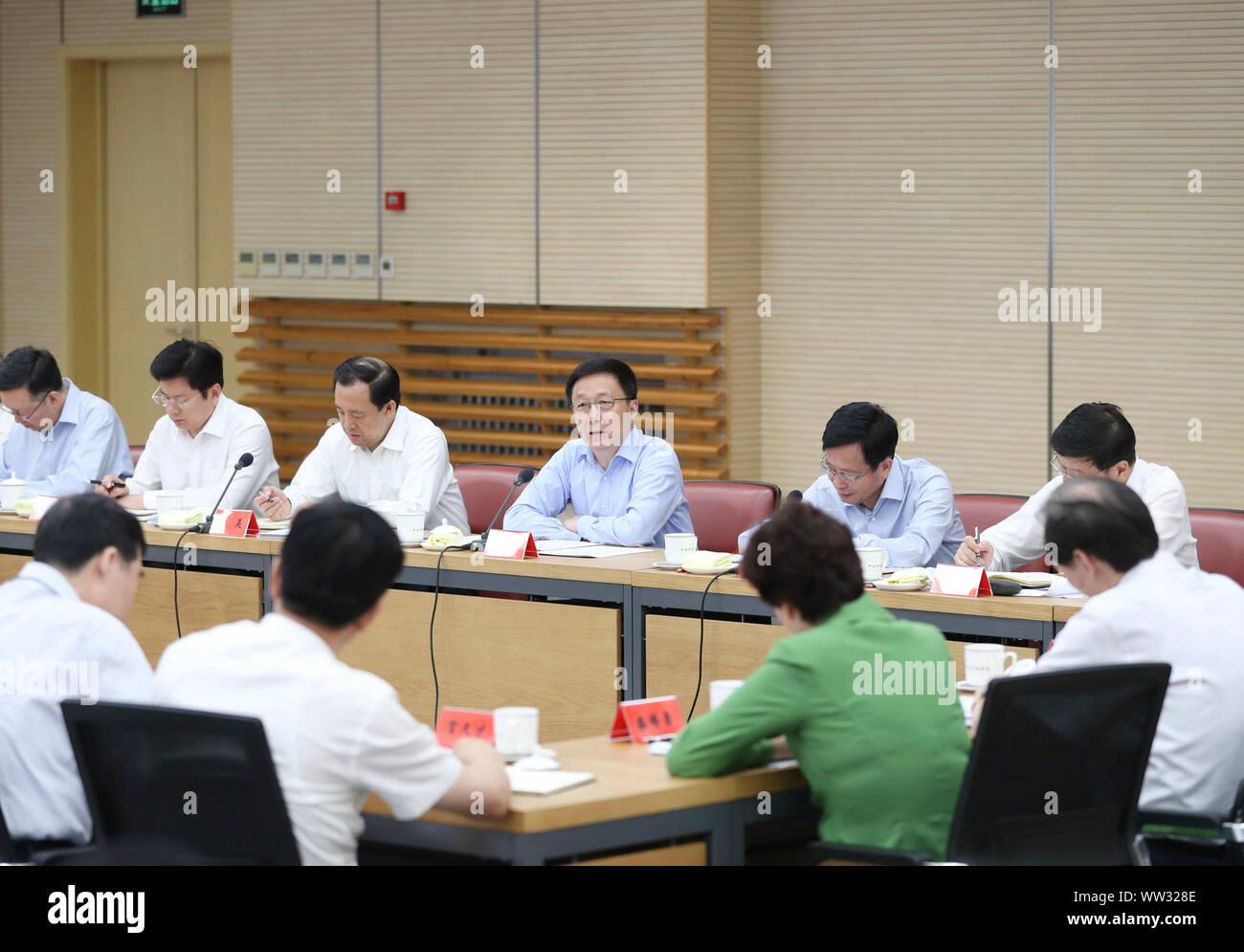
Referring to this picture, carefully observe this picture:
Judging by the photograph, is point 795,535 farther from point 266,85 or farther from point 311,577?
point 266,85

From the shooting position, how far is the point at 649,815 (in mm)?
2635

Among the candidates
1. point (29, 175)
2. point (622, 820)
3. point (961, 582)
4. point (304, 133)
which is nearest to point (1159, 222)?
point (961, 582)

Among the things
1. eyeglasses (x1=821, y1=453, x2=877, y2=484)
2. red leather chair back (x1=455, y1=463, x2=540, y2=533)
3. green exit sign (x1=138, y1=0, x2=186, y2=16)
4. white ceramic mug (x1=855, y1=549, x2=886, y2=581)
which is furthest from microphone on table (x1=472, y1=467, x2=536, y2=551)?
green exit sign (x1=138, y1=0, x2=186, y2=16)

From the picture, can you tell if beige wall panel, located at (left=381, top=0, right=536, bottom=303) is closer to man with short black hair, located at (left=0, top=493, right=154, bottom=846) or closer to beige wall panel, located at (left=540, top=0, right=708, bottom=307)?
beige wall panel, located at (left=540, top=0, right=708, bottom=307)

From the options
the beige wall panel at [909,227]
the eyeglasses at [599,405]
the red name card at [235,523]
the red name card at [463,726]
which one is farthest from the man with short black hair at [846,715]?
the beige wall panel at [909,227]

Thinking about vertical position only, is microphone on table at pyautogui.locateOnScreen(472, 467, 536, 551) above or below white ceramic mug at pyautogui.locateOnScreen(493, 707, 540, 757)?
above

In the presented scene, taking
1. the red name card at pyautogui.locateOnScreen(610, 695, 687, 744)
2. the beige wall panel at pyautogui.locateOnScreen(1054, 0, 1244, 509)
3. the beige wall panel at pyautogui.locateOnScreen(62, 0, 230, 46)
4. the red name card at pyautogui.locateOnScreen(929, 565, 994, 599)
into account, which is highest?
the beige wall panel at pyautogui.locateOnScreen(62, 0, 230, 46)

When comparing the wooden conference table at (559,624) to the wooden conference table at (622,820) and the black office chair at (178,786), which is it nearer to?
the wooden conference table at (622,820)

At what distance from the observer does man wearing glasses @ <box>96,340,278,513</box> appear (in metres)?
5.75

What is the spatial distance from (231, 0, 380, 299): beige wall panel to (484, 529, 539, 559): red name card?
325cm

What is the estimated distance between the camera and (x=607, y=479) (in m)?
5.37

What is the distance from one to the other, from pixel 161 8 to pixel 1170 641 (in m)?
7.06

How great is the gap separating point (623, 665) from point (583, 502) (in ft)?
3.67
